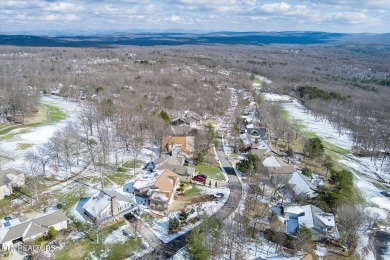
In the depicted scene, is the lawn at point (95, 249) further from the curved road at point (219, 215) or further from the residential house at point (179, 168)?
the residential house at point (179, 168)

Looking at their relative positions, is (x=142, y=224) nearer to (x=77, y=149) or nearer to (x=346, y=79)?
(x=77, y=149)

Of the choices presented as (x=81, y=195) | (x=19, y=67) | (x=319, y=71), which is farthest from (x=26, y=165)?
(x=319, y=71)

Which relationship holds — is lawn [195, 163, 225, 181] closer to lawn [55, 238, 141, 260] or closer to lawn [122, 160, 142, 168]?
lawn [122, 160, 142, 168]

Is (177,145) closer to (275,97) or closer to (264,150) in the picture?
(264,150)

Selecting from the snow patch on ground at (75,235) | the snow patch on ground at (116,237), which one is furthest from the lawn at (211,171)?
the snow patch on ground at (75,235)

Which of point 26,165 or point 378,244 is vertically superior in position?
point 26,165

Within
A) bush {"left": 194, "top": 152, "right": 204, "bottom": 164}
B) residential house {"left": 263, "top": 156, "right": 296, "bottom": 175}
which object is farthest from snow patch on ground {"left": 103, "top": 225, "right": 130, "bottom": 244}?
residential house {"left": 263, "top": 156, "right": 296, "bottom": 175}
